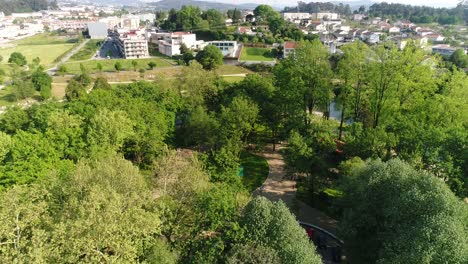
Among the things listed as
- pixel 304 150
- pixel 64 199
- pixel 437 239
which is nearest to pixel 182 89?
pixel 304 150

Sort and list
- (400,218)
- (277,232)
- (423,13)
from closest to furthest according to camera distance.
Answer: (277,232) < (400,218) < (423,13)

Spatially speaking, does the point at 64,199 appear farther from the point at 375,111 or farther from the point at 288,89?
the point at 375,111

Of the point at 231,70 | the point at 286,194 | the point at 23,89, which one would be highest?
the point at 231,70

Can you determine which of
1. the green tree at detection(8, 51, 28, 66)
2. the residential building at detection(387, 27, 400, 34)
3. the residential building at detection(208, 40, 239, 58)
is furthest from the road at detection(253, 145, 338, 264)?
the residential building at detection(387, 27, 400, 34)

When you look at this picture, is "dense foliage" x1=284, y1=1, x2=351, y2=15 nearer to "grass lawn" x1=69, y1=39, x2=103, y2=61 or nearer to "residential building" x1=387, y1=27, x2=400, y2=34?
"residential building" x1=387, y1=27, x2=400, y2=34

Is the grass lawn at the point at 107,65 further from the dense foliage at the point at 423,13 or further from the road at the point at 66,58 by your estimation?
the dense foliage at the point at 423,13

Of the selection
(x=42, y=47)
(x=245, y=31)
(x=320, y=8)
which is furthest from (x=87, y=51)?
(x=320, y=8)

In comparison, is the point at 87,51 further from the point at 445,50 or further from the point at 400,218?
the point at 400,218
